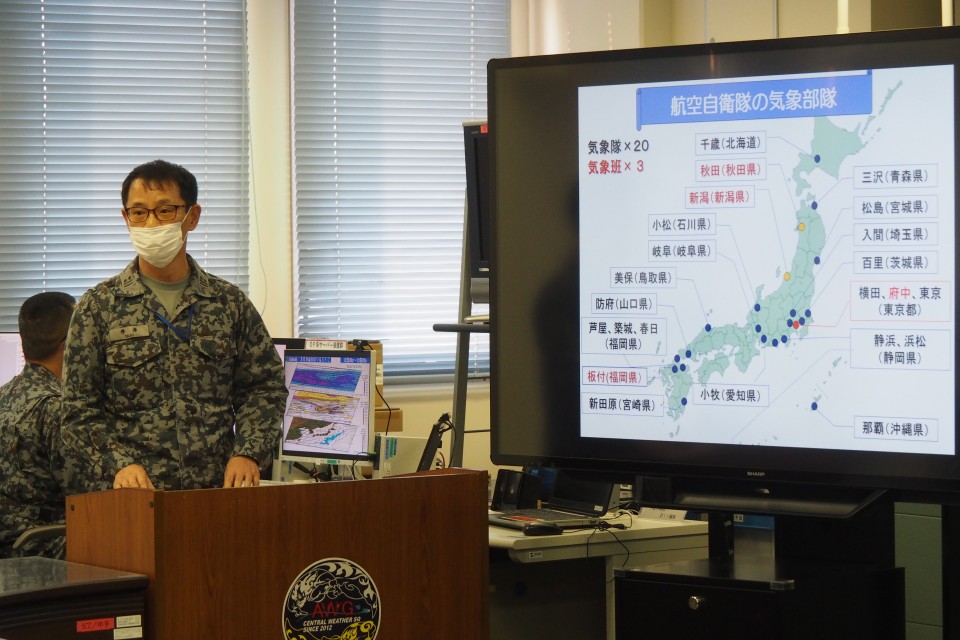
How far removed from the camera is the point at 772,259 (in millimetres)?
1680

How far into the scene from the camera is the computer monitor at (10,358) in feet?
12.7

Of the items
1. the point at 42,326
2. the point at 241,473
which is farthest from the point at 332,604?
the point at 42,326

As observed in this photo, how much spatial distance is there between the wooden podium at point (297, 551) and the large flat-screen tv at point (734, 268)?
8.7 inches

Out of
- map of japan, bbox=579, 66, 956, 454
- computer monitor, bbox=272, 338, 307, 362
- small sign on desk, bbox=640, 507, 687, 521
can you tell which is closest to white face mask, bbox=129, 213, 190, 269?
map of japan, bbox=579, 66, 956, 454

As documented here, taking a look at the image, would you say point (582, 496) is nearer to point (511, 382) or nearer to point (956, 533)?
point (511, 382)

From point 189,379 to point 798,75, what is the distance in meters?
1.52

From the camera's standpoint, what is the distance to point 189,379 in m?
2.44

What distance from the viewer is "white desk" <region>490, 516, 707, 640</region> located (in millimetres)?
2797

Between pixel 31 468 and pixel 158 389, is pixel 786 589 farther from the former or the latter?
pixel 31 468

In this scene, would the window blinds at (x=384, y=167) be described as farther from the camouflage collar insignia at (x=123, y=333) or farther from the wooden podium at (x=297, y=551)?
the wooden podium at (x=297, y=551)

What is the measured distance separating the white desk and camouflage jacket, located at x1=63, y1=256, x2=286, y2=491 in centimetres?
76

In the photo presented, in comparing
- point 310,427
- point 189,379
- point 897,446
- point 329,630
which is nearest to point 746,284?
point 897,446

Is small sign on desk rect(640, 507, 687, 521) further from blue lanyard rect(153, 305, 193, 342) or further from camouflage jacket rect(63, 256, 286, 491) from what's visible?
blue lanyard rect(153, 305, 193, 342)

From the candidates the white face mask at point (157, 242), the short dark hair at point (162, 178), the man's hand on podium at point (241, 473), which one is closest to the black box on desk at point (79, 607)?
the man's hand on podium at point (241, 473)
